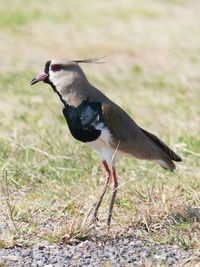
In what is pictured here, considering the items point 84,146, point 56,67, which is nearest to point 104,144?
point 56,67

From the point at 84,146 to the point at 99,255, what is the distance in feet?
5.68

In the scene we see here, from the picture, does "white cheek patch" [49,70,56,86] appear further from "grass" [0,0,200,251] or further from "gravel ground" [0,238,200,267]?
"gravel ground" [0,238,200,267]

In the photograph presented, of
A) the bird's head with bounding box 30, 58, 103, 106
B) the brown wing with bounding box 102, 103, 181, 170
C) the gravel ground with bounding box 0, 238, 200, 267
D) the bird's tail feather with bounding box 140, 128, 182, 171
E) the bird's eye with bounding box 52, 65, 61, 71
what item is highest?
the bird's eye with bounding box 52, 65, 61, 71

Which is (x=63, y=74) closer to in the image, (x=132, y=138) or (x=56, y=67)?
(x=56, y=67)

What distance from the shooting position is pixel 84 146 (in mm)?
4859

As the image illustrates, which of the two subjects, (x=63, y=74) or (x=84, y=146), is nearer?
(x=63, y=74)

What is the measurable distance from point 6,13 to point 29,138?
9.95m

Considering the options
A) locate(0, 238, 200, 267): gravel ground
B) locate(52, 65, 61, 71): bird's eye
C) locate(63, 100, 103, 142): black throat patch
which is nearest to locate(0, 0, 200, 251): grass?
locate(0, 238, 200, 267): gravel ground

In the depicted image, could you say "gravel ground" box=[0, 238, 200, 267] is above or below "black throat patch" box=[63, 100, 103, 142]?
below

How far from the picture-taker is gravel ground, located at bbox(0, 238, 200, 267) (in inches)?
122

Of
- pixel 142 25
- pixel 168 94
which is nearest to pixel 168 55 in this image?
pixel 142 25

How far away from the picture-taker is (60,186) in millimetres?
4266

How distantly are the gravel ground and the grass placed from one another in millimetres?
74

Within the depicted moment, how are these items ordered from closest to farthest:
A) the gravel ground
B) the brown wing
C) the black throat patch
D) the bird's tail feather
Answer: the gravel ground < the black throat patch < the brown wing < the bird's tail feather
